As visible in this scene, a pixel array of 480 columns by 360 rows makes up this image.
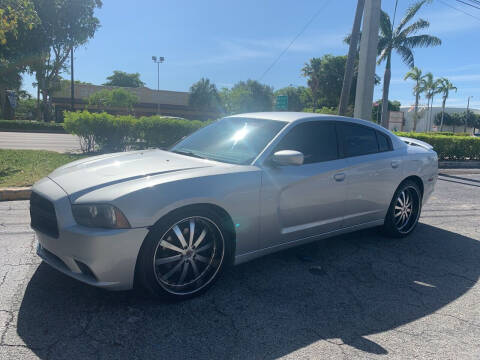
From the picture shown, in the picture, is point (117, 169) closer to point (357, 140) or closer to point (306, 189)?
point (306, 189)

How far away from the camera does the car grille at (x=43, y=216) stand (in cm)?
288

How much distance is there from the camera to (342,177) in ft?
13.4

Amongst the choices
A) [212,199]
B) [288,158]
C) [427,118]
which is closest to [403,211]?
[288,158]

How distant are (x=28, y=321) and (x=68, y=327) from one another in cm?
32

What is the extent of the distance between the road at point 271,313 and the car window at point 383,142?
4.45ft

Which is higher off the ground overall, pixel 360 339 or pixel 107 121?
pixel 107 121

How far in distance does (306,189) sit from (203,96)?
173 ft

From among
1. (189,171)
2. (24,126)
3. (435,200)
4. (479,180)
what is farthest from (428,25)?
(24,126)

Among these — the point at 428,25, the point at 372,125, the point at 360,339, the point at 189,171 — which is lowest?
the point at 360,339

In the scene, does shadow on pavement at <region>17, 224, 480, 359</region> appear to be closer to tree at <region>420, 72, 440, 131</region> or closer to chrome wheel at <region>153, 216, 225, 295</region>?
chrome wheel at <region>153, 216, 225, 295</region>

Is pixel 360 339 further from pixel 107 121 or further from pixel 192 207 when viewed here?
pixel 107 121

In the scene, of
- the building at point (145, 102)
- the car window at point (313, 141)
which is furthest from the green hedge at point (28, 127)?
the car window at point (313, 141)

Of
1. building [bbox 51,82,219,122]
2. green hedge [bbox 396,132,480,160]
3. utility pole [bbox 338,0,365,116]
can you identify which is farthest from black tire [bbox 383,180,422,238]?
building [bbox 51,82,219,122]

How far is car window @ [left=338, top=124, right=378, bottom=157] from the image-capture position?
14.3ft
